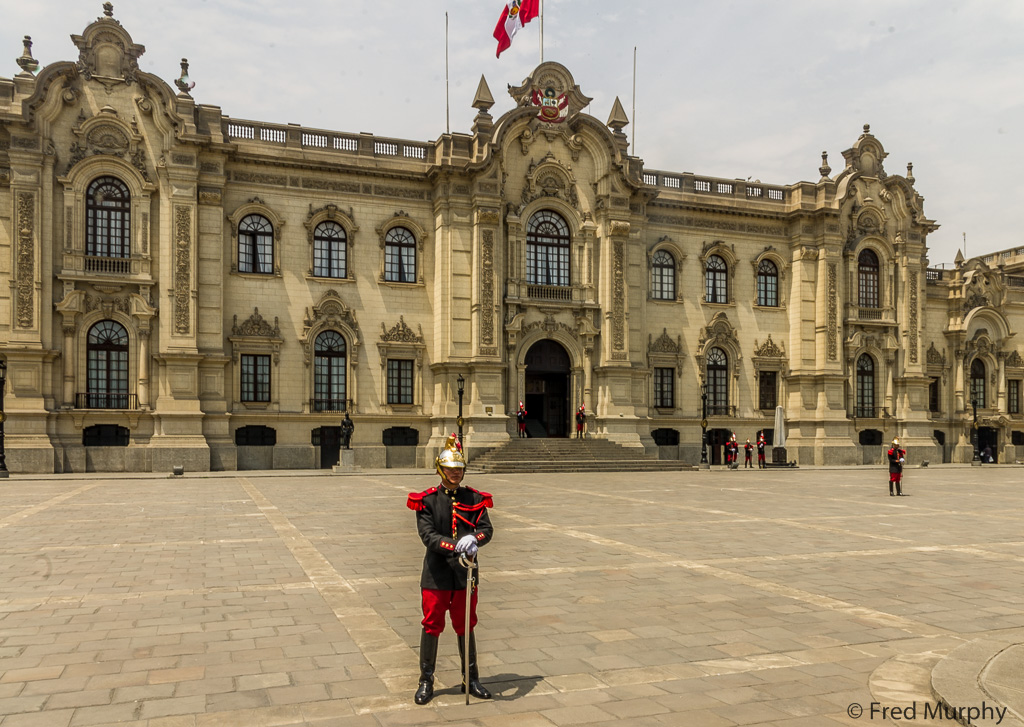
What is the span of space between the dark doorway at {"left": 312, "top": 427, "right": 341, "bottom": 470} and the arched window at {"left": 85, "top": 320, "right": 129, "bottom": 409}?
741 cm

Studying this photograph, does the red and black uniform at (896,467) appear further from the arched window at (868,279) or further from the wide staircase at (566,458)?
the arched window at (868,279)

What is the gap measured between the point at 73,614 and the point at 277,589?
2.13m

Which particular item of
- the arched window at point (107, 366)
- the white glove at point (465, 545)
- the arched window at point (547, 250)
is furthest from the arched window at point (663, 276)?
the white glove at point (465, 545)

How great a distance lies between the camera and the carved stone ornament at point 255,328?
Answer: 3566 centimetres

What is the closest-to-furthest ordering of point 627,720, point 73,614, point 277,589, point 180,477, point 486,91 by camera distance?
1. point 627,720
2. point 73,614
3. point 277,589
4. point 180,477
5. point 486,91

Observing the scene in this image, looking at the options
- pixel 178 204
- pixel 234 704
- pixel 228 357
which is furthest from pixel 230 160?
pixel 234 704

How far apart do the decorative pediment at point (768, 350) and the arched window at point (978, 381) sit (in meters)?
13.0

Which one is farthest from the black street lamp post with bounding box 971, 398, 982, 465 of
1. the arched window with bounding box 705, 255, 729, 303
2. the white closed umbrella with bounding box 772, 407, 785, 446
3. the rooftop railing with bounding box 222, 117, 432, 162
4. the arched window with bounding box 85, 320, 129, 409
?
the arched window with bounding box 85, 320, 129, 409

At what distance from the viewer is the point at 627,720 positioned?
19.3 ft

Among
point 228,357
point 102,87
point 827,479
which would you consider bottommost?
point 827,479

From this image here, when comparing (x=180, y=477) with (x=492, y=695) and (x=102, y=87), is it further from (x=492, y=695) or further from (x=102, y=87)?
(x=492, y=695)

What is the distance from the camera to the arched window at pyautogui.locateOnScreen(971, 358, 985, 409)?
161 feet

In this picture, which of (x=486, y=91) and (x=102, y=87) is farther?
(x=486, y=91)

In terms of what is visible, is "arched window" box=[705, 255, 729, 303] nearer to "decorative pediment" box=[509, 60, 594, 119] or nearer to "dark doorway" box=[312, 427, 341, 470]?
"decorative pediment" box=[509, 60, 594, 119]
